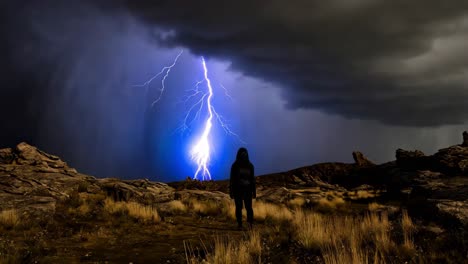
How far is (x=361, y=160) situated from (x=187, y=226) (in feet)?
178

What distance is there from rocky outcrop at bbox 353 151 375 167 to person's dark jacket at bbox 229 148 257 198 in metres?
52.2

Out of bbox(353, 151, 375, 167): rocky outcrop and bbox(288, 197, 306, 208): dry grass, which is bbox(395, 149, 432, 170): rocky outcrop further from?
bbox(288, 197, 306, 208): dry grass

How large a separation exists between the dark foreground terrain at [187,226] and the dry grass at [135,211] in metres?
0.06

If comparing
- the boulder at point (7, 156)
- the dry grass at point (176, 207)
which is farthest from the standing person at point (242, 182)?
the boulder at point (7, 156)

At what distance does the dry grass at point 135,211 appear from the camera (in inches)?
615

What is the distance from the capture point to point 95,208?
58.2 feet

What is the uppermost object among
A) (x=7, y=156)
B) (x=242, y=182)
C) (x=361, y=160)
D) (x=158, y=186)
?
(x=7, y=156)

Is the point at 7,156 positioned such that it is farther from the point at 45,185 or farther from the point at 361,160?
the point at 361,160

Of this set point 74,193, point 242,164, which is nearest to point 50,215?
point 74,193

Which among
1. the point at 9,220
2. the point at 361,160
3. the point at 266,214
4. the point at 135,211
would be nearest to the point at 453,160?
the point at 361,160

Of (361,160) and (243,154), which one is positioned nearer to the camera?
(243,154)

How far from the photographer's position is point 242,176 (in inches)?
541

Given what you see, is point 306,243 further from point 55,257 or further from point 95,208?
point 95,208

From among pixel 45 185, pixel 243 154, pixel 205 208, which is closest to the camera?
pixel 243 154
